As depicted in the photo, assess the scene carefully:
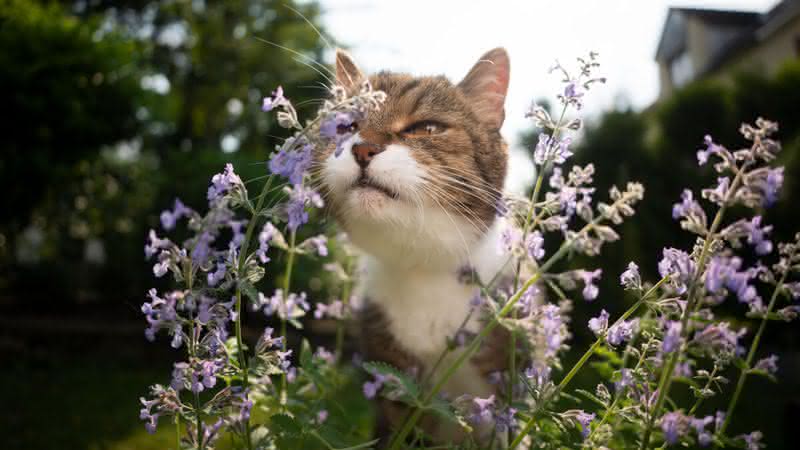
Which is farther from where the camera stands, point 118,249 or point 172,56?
point 172,56

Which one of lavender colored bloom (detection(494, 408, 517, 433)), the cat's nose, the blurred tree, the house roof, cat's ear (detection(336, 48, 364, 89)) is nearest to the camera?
lavender colored bloom (detection(494, 408, 517, 433))

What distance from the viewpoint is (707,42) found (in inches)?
425

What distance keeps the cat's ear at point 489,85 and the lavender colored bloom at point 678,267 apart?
2.47ft

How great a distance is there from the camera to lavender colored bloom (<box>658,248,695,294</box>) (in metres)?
0.65

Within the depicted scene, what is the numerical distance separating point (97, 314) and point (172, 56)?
443 cm

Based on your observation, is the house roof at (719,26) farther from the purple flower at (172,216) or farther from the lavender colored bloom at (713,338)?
the purple flower at (172,216)

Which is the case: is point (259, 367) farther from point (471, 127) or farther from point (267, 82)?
point (267, 82)

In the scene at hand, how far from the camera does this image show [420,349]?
138 centimetres

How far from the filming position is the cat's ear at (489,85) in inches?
54.6

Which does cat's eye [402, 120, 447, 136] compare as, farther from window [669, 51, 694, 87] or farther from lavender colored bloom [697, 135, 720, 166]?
window [669, 51, 694, 87]

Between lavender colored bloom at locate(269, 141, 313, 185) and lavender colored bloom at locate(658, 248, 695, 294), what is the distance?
0.46 meters

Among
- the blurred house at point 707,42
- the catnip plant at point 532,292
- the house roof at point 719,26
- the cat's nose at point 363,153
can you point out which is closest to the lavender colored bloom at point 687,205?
the catnip plant at point 532,292

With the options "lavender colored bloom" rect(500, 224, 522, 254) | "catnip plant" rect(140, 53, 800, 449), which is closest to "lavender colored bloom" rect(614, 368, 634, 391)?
"catnip plant" rect(140, 53, 800, 449)

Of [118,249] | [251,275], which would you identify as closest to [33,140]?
[118,249]
